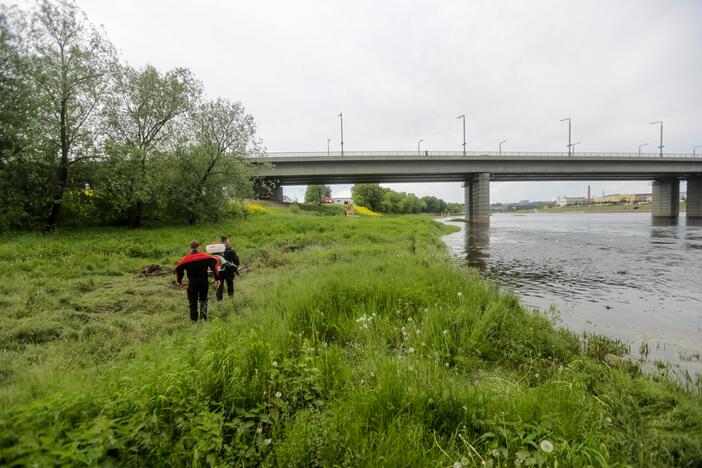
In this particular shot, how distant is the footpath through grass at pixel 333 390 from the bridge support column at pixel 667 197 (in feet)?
296

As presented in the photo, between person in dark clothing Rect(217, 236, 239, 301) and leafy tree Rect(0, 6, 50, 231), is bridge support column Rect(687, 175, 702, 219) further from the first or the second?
leafy tree Rect(0, 6, 50, 231)

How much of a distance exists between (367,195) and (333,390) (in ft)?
303

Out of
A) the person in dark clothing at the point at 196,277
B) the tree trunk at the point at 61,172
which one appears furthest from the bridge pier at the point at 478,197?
the tree trunk at the point at 61,172

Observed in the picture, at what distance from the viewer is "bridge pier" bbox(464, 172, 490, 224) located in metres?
55.1

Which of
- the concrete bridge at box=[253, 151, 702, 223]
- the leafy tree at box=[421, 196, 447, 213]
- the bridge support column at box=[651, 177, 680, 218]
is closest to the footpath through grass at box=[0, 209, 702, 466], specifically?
the concrete bridge at box=[253, 151, 702, 223]

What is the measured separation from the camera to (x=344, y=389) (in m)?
3.54

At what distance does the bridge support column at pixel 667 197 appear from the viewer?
65.3 meters

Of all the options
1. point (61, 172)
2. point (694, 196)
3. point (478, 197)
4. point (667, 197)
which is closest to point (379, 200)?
point (478, 197)

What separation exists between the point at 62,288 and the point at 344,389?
11739 mm

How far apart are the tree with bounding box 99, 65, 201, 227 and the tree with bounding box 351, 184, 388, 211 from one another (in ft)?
231

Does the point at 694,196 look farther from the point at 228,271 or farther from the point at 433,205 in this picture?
the point at 433,205

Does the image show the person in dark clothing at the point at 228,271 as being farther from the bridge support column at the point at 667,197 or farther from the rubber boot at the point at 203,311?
the bridge support column at the point at 667,197

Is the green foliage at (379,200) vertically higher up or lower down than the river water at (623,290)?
higher up

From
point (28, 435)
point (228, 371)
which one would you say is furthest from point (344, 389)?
point (28, 435)
